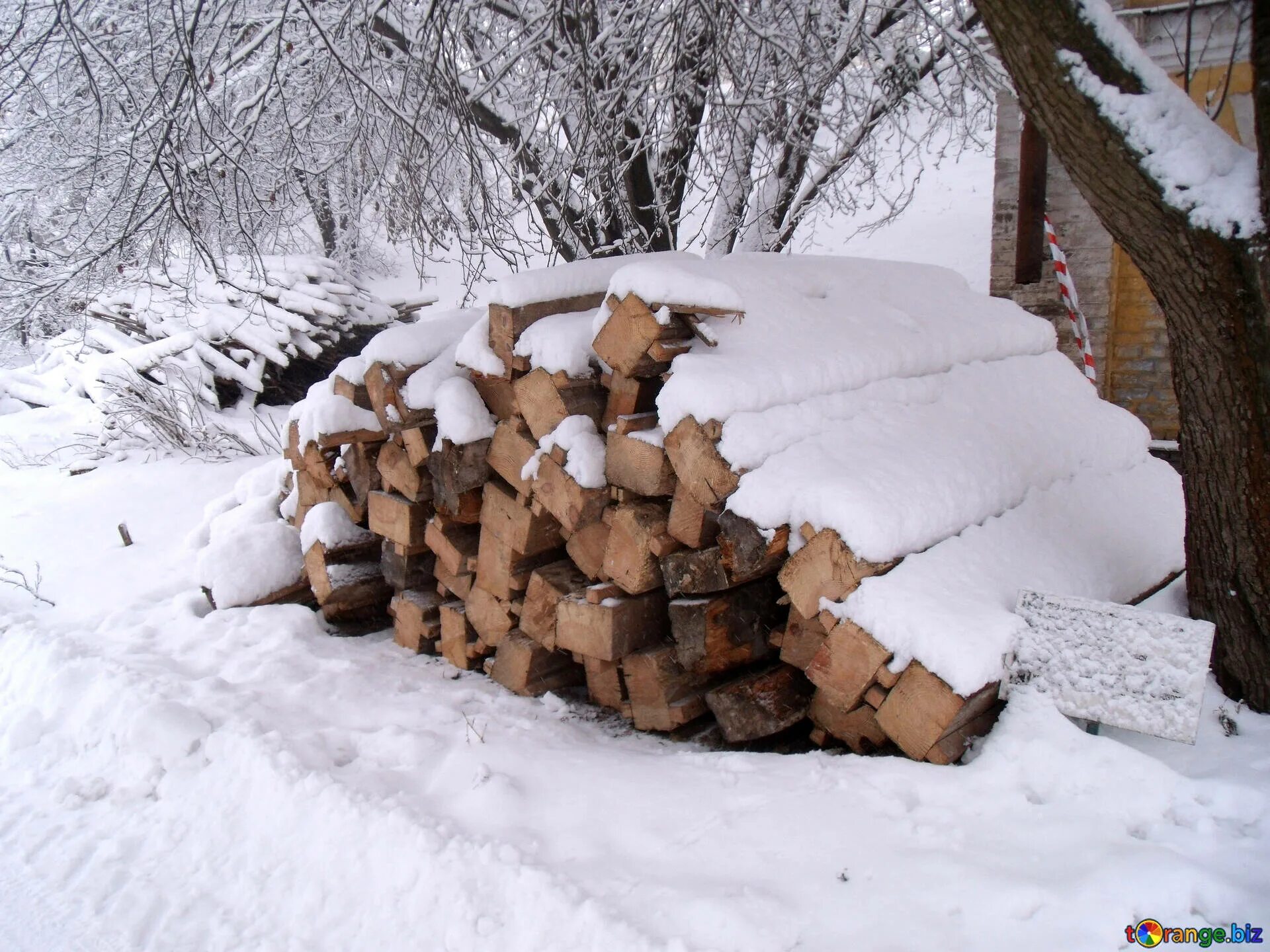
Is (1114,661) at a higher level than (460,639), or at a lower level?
higher

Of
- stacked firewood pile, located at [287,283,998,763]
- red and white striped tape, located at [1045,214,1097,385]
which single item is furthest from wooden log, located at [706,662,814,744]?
red and white striped tape, located at [1045,214,1097,385]

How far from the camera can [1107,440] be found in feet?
11.1

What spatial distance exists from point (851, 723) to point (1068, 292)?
455cm

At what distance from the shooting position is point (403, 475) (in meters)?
3.43

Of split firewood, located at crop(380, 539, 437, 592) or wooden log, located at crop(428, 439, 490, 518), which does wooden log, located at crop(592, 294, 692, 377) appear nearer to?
wooden log, located at crop(428, 439, 490, 518)

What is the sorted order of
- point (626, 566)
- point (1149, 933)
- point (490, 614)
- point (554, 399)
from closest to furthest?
point (1149, 933) < point (626, 566) < point (554, 399) < point (490, 614)

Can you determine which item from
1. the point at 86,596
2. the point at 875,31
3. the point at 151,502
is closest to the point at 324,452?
the point at 86,596

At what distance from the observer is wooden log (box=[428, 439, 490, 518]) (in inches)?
124


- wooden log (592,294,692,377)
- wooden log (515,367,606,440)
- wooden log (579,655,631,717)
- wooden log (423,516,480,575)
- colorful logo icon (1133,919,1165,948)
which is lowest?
wooden log (579,655,631,717)

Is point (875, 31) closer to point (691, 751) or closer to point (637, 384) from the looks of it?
point (637, 384)

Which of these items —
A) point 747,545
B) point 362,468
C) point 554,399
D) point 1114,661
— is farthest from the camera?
point 362,468

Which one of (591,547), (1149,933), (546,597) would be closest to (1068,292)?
(591,547)

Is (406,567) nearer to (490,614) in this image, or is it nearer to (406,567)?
(406,567)

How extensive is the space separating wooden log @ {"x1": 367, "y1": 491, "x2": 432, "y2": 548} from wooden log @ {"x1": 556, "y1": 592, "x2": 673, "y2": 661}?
0.86 metres
